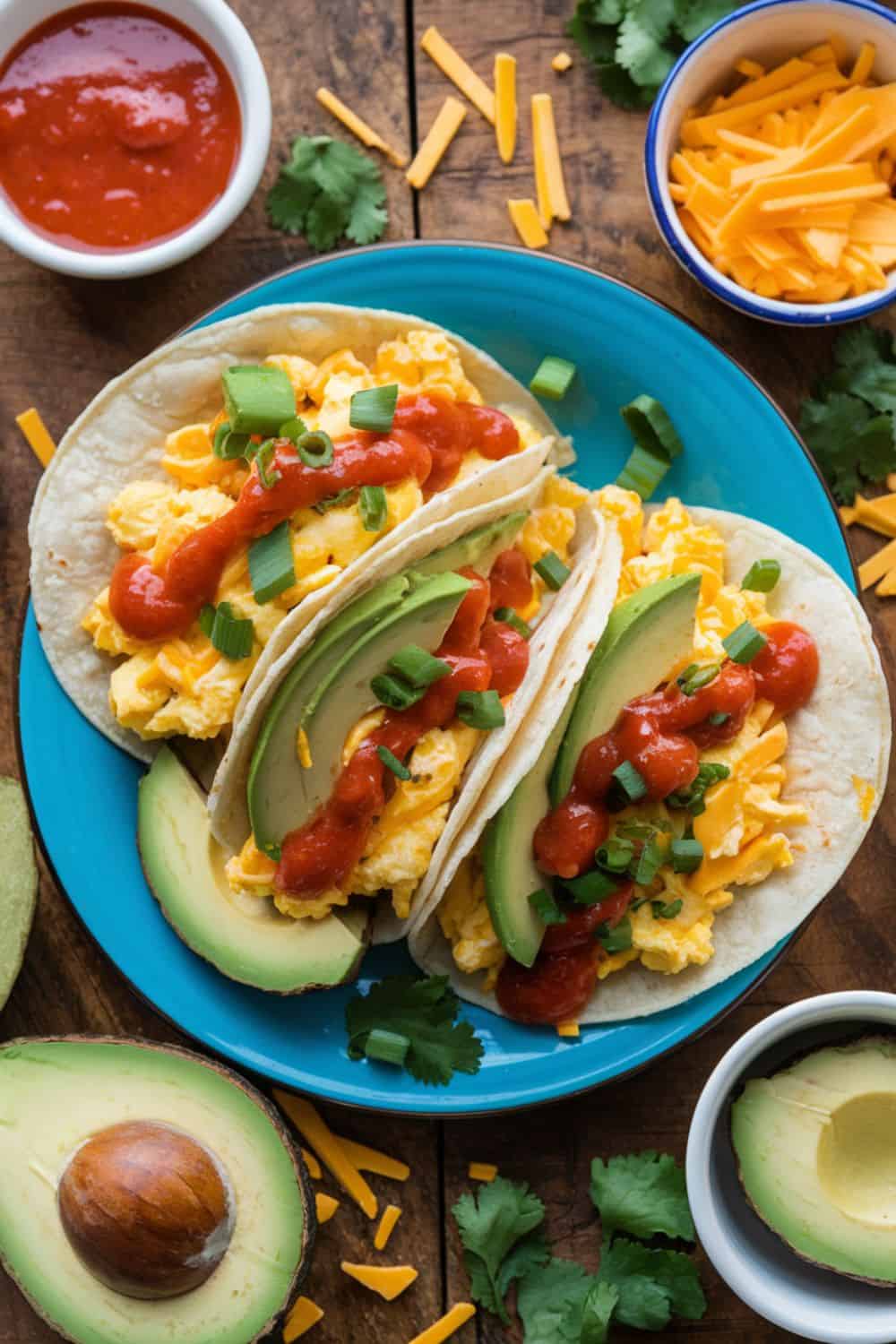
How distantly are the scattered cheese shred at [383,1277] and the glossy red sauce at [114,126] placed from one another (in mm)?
2703

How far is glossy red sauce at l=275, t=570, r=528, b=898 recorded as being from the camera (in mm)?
2994

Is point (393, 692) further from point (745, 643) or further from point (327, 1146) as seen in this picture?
point (327, 1146)

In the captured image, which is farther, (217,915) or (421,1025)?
(421,1025)

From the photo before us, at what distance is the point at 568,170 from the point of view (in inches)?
145

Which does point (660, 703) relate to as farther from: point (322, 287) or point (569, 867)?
point (322, 287)

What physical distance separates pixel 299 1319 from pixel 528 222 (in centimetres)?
298

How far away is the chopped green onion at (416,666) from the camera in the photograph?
9.53 feet

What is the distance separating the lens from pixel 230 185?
3.32m

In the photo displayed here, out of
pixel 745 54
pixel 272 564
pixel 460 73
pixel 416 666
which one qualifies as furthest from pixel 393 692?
pixel 745 54

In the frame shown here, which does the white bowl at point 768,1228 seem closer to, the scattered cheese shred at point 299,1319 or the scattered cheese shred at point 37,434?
the scattered cheese shred at point 299,1319

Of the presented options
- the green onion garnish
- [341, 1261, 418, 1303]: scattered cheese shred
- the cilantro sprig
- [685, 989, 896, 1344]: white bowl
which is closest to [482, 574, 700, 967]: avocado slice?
the green onion garnish

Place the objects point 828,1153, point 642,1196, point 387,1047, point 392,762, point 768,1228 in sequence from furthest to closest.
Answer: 1. point 642,1196
2. point 387,1047
3. point 768,1228
4. point 392,762
5. point 828,1153

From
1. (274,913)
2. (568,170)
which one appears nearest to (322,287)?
(568,170)

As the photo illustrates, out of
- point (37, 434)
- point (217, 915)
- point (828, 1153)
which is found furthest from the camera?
point (37, 434)
